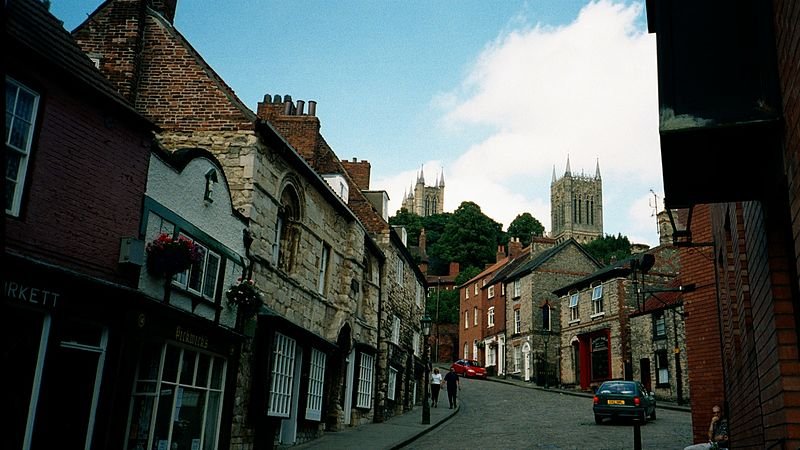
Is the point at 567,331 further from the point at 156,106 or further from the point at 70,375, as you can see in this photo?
the point at 70,375

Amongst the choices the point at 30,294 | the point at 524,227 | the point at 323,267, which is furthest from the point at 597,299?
the point at 524,227

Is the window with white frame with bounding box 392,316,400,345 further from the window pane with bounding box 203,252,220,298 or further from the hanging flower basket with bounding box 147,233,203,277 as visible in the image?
the hanging flower basket with bounding box 147,233,203,277

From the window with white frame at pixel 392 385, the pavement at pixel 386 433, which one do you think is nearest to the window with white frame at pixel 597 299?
the pavement at pixel 386 433

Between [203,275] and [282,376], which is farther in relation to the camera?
[282,376]

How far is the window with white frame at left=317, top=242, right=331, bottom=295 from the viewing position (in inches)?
746

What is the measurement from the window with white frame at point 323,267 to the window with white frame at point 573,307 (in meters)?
29.8

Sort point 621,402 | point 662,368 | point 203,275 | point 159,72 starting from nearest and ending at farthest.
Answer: point 203,275
point 159,72
point 621,402
point 662,368

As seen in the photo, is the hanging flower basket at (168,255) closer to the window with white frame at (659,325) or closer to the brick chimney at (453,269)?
the window with white frame at (659,325)

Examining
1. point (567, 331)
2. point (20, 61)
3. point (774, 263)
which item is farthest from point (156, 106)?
point (567, 331)

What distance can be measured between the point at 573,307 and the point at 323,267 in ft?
100

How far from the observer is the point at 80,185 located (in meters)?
9.37

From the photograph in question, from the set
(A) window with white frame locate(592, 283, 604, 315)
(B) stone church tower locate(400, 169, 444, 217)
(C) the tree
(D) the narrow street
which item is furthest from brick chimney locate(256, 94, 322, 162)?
(B) stone church tower locate(400, 169, 444, 217)

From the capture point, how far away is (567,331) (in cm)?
4662

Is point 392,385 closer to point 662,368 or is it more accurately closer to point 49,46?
point 662,368
